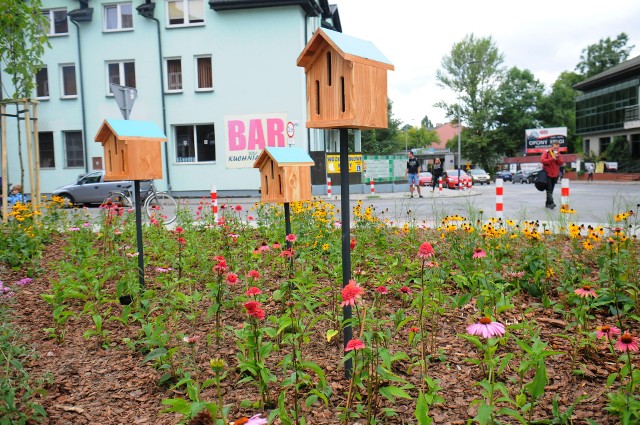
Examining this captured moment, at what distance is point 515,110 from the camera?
6450 cm

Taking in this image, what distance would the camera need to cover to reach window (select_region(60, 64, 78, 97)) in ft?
72.7

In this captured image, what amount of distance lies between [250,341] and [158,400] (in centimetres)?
63

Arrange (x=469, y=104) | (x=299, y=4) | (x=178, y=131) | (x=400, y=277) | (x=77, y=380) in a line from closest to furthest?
(x=77, y=380) → (x=400, y=277) → (x=299, y=4) → (x=178, y=131) → (x=469, y=104)

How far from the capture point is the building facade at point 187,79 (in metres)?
20.6

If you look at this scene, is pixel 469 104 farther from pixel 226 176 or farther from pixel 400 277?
pixel 400 277

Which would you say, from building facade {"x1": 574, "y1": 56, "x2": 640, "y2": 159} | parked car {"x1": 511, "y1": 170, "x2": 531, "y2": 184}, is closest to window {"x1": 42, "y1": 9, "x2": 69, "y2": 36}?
parked car {"x1": 511, "y1": 170, "x2": 531, "y2": 184}

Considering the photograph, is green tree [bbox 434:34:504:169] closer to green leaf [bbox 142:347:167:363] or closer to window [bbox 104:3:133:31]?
window [bbox 104:3:133:31]

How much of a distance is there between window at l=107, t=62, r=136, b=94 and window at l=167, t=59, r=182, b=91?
5.16 ft

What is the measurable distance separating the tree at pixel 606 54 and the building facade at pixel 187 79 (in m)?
57.9

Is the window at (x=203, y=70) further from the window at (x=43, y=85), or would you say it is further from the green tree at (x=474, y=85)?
the green tree at (x=474, y=85)

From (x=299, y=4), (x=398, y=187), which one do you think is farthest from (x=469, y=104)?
(x=299, y=4)

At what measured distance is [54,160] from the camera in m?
22.5

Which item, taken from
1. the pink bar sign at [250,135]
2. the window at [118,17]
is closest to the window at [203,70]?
the pink bar sign at [250,135]

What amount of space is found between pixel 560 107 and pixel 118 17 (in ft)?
210
